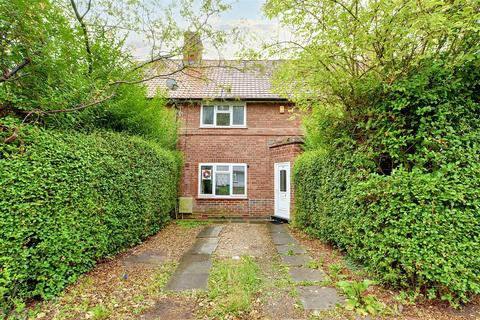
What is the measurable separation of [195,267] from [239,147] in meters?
6.57

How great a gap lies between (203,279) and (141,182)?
2.79 meters

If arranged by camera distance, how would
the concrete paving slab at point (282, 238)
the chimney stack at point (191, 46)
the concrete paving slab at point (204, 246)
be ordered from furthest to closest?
the concrete paving slab at point (282, 238)
the concrete paving slab at point (204, 246)
the chimney stack at point (191, 46)

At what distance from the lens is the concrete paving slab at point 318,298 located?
9.84 feet

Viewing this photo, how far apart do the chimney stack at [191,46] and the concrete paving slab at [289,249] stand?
4233mm

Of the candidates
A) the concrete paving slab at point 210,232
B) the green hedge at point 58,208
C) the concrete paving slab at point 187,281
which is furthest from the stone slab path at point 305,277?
the green hedge at point 58,208

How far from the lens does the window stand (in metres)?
10.4

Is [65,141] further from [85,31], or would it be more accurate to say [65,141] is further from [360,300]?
[360,300]

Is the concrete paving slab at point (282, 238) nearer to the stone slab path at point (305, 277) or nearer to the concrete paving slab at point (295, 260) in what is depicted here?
the stone slab path at point (305, 277)

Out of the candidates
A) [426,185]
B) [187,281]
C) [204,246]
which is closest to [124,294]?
[187,281]

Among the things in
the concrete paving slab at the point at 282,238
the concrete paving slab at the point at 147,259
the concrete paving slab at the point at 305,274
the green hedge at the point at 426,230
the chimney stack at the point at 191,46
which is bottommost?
the concrete paving slab at the point at 305,274

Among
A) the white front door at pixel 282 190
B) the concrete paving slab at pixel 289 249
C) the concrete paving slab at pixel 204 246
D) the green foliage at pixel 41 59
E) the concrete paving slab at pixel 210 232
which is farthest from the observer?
the white front door at pixel 282 190

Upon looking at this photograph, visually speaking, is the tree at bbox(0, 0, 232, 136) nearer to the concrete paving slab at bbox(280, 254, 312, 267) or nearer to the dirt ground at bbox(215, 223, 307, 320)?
the dirt ground at bbox(215, 223, 307, 320)

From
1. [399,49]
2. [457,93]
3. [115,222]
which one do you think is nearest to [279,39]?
[399,49]

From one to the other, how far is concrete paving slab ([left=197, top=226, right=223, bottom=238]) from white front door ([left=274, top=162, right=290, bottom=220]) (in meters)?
2.54
